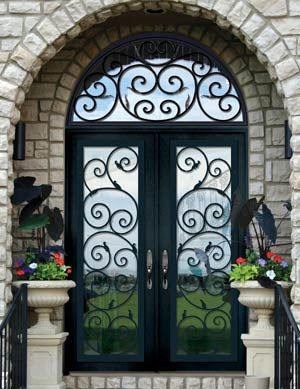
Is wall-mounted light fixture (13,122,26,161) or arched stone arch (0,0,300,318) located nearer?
arched stone arch (0,0,300,318)

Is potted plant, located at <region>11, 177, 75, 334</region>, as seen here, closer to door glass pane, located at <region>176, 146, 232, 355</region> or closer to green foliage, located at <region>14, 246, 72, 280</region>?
green foliage, located at <region>14, 246, 72, 280</region>

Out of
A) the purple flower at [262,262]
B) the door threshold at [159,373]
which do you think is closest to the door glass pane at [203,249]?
the door threshold at [159,373]

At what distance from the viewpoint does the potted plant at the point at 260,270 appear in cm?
757

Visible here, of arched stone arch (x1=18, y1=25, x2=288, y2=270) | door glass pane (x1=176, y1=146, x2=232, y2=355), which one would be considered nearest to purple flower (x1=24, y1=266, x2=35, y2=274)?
arched stone arch (x1=18, y1=25, x2=288, y2=270)

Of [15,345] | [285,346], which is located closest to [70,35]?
A: [15,345]

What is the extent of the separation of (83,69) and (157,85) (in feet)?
2.22

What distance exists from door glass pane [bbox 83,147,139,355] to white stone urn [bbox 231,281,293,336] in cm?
113

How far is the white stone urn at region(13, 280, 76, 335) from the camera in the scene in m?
7.62

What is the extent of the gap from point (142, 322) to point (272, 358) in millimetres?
1266

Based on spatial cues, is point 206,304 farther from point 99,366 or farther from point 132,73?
point 132,73

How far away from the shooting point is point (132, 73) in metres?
8.47

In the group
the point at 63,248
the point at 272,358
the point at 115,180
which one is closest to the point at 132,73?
the point at 115,180

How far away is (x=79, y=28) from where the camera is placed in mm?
7352

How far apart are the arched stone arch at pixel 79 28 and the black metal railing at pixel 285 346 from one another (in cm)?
88
